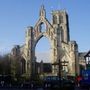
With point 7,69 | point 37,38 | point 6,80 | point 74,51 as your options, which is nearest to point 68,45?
point 74,51

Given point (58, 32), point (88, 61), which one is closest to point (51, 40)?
point (58, 32)

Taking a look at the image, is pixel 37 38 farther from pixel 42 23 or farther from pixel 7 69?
pixel 7 69

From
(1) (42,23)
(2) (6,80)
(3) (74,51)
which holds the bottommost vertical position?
(2) (6,80)

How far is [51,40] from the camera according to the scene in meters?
151

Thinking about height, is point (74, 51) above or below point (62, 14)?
below

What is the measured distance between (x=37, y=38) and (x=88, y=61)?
197 feet

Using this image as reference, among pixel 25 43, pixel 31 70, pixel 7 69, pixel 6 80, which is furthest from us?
A: pixel 25 43

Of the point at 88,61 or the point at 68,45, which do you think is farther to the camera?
the point at 68,45

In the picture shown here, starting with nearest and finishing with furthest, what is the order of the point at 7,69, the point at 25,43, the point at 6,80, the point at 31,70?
1. the point at 6,80
2. the point at 7,69
3. the point at 31,70
4. the point at 25,43

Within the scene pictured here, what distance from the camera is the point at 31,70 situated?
145125 mm

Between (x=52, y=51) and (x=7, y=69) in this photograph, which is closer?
(x=7, y=69)

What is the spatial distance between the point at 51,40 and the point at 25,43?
40.4 ft

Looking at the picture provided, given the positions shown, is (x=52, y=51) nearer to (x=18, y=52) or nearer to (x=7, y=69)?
(x=18, y=52)

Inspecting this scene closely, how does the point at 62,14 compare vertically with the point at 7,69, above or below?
above
